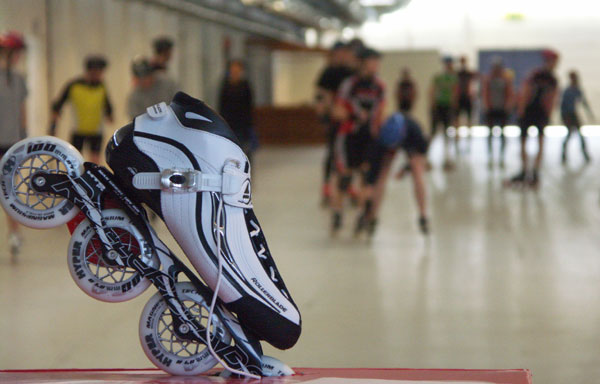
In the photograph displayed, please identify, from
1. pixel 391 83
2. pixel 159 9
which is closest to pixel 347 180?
pixel 159 9

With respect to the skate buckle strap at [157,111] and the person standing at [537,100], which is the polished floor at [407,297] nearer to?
the skate buckle strap at [157,111]

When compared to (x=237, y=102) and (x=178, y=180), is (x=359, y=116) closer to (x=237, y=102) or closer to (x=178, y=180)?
(x=237, y=102)

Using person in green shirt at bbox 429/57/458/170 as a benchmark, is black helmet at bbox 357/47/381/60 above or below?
above

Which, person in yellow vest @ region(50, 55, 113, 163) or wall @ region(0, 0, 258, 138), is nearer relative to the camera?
person in yellow vest @ region(50, 55, 113, 163)

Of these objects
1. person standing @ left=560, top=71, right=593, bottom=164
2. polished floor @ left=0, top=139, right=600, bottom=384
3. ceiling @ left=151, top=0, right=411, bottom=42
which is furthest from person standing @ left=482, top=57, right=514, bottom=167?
ceiling @ left=151, top=0, right=411, bottom=42

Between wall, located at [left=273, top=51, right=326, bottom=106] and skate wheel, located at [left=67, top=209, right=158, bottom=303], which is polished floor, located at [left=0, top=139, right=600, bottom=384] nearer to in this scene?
skate wheel, located at [left=67, top=209, right=158, bottom=303]

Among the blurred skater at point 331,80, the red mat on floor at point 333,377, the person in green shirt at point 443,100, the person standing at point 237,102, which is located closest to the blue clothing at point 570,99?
the person in green shirt at point 443,100

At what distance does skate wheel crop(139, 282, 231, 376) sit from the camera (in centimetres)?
177

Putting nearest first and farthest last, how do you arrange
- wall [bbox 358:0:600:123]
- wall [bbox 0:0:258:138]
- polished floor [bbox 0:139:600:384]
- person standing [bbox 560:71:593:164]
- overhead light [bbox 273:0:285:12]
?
1. polished floor [bbox 0:139:600:384]
2. wall [bbox 0:0:258:138]
3. person standing [bbox 560:71:593:164]
4. overhead light [bbox 273:0:285:12]
5. wall [bbox 358:0:600:123]

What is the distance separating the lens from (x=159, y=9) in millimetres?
14125

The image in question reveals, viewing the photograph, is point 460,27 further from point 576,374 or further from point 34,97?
point 576,374

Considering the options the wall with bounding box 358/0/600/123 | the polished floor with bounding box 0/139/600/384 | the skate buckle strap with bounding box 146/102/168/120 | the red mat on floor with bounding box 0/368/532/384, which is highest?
the wall with bounding box 358/0/600/123

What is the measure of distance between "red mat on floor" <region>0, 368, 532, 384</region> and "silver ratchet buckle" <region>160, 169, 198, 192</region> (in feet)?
1.24

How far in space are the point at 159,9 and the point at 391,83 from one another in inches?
389
